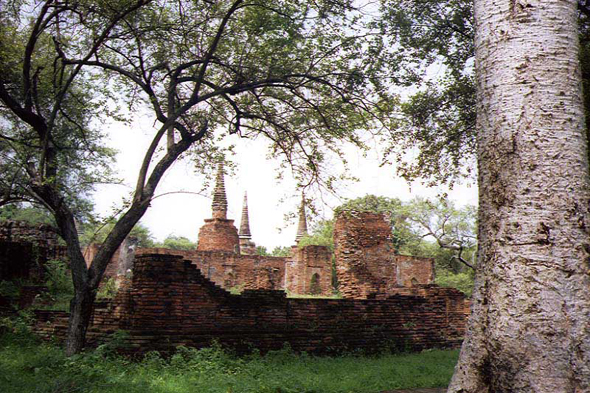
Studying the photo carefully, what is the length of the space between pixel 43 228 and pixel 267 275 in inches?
278

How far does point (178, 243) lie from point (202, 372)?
5906 cm

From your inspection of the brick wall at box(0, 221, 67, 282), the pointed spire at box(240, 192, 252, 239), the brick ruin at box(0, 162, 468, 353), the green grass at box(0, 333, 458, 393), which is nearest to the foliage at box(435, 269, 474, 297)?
the pointed spire at box(240, 192, 252, 239)

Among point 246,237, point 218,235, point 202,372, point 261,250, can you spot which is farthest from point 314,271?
point 261,250

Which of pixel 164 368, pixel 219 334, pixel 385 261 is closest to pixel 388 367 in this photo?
pixel 219 334

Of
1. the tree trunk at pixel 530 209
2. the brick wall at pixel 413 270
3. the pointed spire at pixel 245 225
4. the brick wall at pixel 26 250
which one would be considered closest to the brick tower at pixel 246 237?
the pointed spire at pixel 245 225

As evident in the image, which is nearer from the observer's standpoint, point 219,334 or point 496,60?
point 496,60

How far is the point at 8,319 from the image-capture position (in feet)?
27.5

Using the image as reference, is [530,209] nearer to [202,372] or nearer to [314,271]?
[202,372]

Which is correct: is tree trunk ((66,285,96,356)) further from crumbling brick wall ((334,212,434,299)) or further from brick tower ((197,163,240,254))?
brick tower ((197,163,240,254))

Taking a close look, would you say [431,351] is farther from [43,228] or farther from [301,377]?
[43,228]

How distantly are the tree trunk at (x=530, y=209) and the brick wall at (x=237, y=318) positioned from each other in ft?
18.7

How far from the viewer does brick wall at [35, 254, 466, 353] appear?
7.50 metres

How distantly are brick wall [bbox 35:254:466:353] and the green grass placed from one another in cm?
35

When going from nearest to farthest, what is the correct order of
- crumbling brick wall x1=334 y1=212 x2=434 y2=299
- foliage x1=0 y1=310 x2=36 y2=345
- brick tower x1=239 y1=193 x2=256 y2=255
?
foliage x1=0 y1=310 x2=36 y2=345 → crumbling brick wall x1=334 y1=212 x2=434 y2=299 → brick tower x1=239 y1=193 x2=256 y2=255
